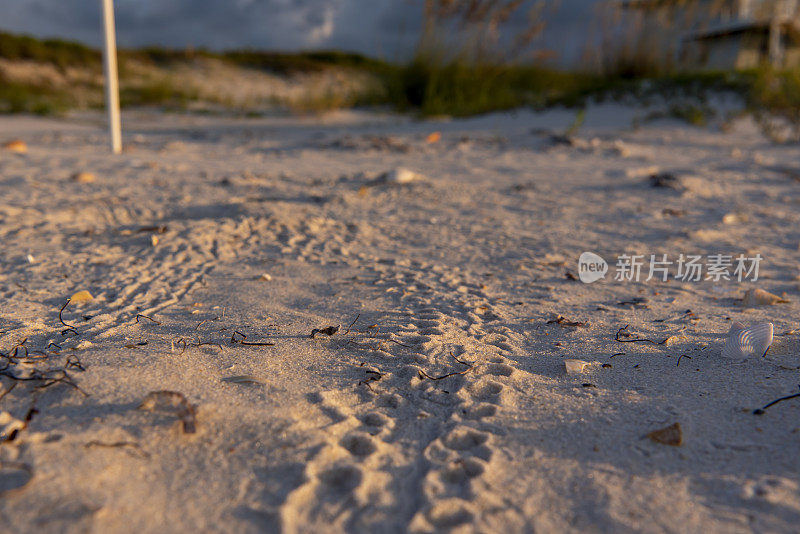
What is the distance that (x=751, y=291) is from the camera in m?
2.19

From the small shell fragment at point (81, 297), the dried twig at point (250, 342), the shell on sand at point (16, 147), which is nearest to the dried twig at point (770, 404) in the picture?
the dried twig at point (250, 342)

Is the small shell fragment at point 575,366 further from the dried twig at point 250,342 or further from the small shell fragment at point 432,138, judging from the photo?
the small shell fragment at point 432,138

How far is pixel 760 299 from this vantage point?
7.09 ft

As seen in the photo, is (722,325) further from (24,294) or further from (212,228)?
(24,294)

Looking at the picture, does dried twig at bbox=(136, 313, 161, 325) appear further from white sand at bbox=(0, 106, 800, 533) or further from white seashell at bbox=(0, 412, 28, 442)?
white seashell at bbox=(0, 412, 28, 442)

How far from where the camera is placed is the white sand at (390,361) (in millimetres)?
1108

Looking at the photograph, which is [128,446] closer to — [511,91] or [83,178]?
[83,178]

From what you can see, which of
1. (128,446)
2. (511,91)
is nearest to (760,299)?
(128,446)

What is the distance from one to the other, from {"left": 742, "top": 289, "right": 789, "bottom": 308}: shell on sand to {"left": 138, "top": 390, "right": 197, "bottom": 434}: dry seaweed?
198 centimetres

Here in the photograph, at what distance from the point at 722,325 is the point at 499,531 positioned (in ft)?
4.40

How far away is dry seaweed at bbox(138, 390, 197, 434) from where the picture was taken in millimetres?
1319

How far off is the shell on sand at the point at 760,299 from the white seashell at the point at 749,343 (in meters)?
0.50

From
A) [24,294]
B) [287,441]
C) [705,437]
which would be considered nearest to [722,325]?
[705,437]

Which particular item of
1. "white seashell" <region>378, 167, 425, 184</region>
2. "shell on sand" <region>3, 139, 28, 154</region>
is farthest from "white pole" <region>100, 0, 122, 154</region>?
"white seashell" <region>378, 167, 425, 184</region>
